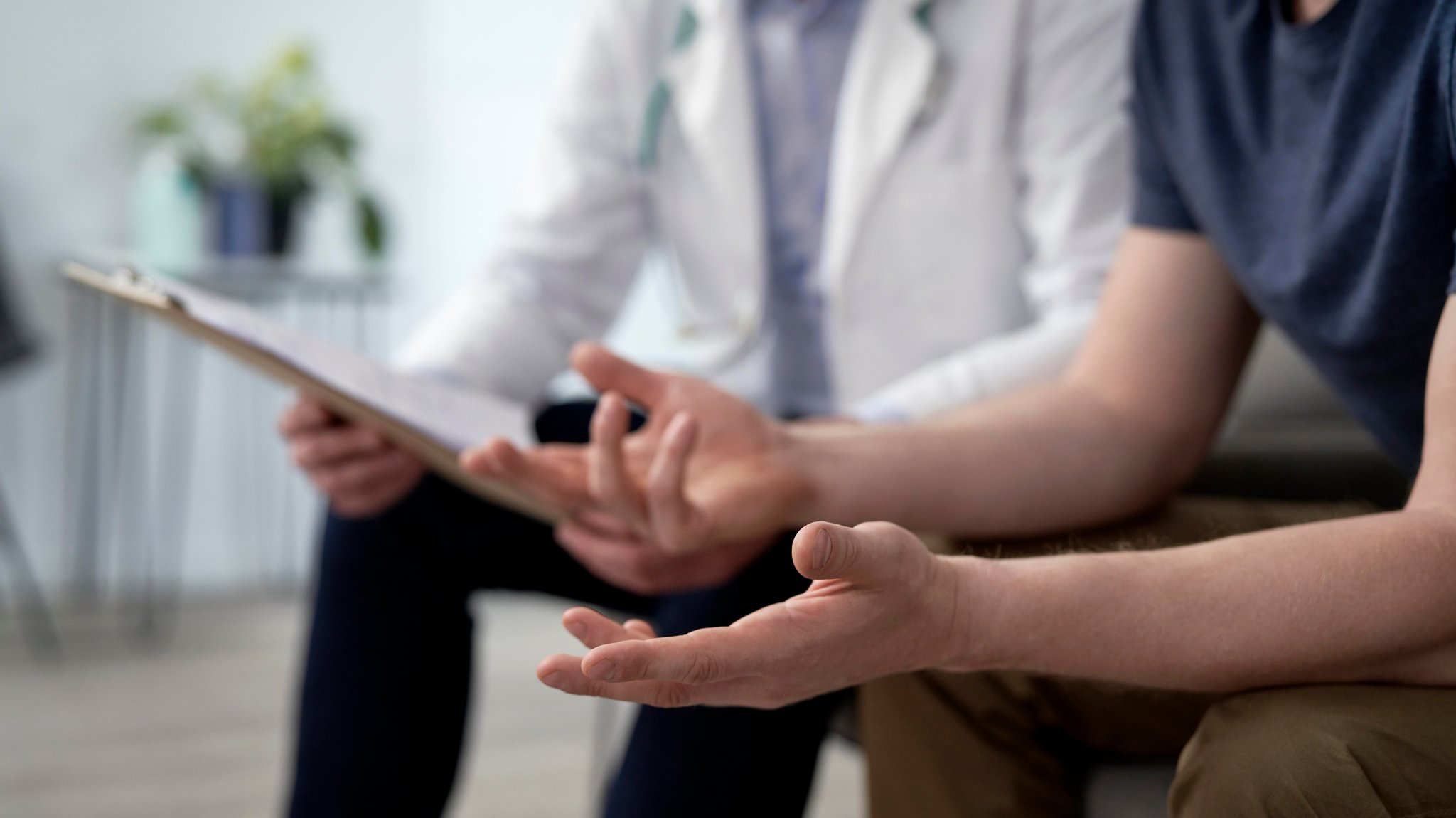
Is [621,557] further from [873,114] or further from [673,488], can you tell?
[873,114]

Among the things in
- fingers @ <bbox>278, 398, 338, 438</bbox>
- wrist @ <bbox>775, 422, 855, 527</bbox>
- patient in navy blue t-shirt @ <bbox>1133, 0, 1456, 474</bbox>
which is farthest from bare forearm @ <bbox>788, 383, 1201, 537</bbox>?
fingers @ <bbox>278, 398, 338, 438</bbox>

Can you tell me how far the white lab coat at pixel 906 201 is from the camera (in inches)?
40.1

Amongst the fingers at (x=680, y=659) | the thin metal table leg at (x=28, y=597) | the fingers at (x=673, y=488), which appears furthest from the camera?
the thin metal table leg at (x=28, y=597)

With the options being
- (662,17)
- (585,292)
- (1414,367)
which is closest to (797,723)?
(1414,367)

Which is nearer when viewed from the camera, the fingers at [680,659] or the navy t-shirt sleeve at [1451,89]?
the fingers at [680,659]

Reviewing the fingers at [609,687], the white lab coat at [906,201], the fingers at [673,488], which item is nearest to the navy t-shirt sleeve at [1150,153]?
the white lab coat at [906,201]

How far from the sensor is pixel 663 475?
585 millimetres

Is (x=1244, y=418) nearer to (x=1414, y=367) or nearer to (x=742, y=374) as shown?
(x=742, y=374)

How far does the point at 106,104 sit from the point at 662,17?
206cm

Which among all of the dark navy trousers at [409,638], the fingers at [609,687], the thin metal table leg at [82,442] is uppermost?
the fingers at [609,687]

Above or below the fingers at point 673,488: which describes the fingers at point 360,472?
below

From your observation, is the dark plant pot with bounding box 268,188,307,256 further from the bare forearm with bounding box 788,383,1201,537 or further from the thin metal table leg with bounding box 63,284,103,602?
the bare forearm with bounding box 788,383,1201,537

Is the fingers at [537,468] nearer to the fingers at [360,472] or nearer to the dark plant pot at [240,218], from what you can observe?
the fingers at [360,472]

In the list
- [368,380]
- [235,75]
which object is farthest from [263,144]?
[368,380]
